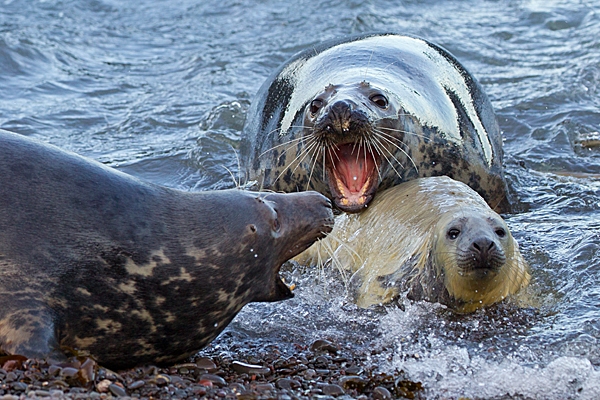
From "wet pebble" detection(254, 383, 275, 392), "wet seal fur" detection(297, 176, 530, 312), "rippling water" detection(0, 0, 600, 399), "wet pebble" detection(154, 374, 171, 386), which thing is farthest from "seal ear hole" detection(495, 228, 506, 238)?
"wet pebble" detection(154, 374, 171, 386)

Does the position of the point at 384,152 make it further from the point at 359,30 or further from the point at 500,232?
the point at 359,30

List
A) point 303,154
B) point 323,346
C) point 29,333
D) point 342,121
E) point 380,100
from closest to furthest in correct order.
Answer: point 29,333, point 323,346, point 342,121, point 380,100, point 303,154

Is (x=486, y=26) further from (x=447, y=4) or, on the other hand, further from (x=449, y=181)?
(x=449, y=181)

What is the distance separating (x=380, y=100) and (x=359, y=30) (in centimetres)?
763

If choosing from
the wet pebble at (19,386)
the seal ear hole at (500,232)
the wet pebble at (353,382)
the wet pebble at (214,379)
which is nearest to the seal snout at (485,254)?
the seal ear hole at (500,232)

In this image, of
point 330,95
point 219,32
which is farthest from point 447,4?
point 330,95

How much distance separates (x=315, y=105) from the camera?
6945mm

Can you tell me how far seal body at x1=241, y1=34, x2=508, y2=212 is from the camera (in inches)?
268

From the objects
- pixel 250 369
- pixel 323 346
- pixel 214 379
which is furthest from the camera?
pixel 323 346

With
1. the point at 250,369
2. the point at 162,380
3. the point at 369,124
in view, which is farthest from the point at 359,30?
the point at 162,380

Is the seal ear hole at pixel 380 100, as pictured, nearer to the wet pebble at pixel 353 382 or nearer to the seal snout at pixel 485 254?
the seal snout at pixel 485 254

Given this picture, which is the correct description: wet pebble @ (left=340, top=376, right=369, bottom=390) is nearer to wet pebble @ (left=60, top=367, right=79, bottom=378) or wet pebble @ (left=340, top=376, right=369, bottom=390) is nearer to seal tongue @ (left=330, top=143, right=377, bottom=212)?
wet pebble @ (left=60, top=367, right=79, bottom=378)

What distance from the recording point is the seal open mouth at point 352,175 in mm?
6781

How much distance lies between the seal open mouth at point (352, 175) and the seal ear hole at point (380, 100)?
0.32 m
